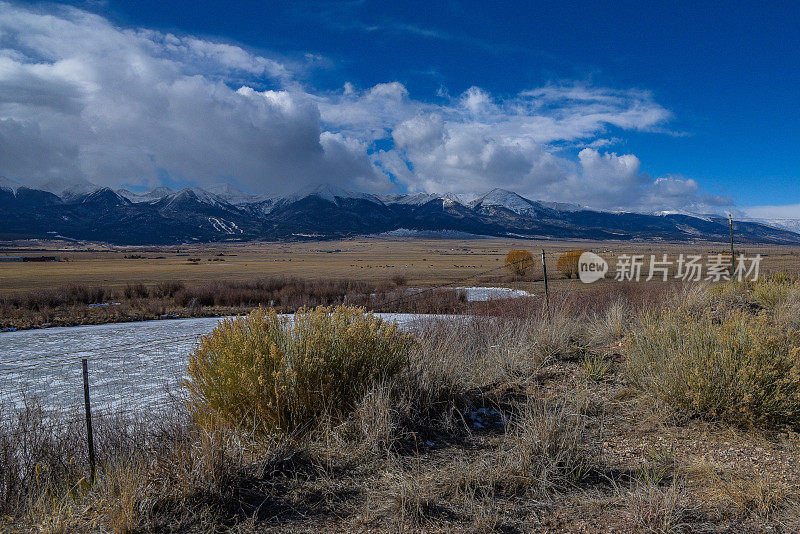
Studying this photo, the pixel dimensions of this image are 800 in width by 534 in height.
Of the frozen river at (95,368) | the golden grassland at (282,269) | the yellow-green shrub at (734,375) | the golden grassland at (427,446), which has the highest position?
the yellow-green shrub at (734,375)

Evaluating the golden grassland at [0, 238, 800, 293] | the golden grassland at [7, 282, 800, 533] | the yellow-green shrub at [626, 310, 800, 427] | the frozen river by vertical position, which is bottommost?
the golden grassland at [0, 238, 800, 293]

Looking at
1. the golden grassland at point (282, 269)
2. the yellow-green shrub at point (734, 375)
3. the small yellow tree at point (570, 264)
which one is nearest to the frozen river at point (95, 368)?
the yellow-green shrub at point (734, 375)

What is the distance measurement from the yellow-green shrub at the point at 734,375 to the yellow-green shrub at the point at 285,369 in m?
3.09

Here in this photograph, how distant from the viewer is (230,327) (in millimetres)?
5488

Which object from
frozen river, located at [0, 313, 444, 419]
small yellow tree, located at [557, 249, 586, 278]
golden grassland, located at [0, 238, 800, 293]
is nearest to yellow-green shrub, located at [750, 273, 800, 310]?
golden grassland, located at [0, 238, 800, 293]

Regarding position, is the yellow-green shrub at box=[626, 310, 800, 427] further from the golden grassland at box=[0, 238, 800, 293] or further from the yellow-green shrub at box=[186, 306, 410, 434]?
the golden grassland at box=[0, 238, 800, 293]

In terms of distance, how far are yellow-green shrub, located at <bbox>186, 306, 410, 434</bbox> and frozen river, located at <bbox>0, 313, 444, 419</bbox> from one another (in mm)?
1024

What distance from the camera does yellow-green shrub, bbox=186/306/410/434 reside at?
15.8 ft

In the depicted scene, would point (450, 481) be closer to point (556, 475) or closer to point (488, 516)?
point (488, 516)

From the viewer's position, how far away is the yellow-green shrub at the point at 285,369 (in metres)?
4.81

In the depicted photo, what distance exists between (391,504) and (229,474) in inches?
49.8

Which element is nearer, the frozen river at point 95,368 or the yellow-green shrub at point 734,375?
the yellow-green shrub at point 734,375

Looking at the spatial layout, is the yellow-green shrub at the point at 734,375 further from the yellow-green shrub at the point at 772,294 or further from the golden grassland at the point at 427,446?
the yellow-green shrub at the point at 772,294

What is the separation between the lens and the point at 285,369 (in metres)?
4.91
